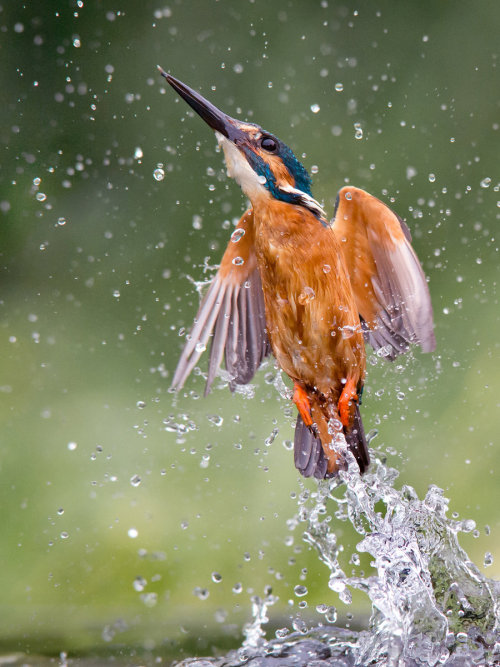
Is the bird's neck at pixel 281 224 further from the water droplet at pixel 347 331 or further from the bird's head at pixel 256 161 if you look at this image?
the water droplet at pixel 347 331

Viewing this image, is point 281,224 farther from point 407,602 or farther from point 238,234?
point 407,602

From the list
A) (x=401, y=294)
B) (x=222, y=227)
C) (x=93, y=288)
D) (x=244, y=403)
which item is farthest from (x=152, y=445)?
(x=401, y=294)

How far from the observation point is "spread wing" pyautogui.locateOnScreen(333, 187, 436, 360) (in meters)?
1.67

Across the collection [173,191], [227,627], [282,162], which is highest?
[173,191]

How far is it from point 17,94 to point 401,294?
88.4 inches

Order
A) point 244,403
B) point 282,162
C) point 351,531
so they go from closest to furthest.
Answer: point 282,162, point 351,531, point 244,403

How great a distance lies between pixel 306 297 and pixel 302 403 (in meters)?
0.25

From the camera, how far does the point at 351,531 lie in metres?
3.17

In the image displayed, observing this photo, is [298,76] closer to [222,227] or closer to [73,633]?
[222,227]

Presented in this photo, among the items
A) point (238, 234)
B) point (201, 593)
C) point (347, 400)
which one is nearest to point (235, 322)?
point (238, 234)

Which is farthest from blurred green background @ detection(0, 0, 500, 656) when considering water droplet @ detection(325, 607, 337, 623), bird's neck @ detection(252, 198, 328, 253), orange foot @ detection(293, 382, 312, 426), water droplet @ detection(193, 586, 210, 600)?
bird's neck @ detection(252, 198, 328, 253)

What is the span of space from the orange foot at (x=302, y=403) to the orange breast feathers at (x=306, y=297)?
3 centimetres

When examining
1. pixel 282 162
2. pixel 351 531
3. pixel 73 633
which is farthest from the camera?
pixel 351 531

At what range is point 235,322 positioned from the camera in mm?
1864
